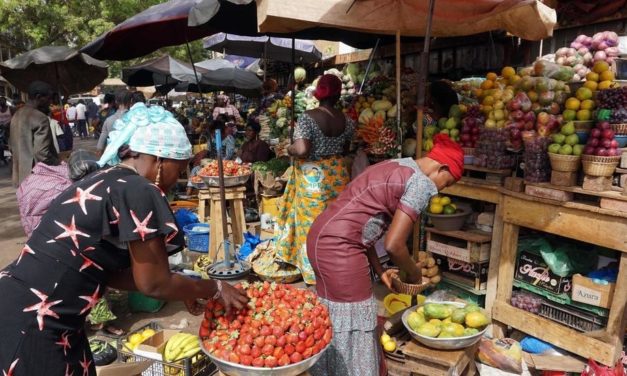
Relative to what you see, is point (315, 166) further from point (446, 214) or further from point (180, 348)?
point (180, 348)

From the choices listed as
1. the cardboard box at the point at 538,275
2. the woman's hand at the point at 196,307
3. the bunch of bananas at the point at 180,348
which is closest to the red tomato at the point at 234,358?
the woman's hand at the point at 196,307

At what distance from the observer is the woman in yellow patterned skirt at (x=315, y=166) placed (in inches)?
167

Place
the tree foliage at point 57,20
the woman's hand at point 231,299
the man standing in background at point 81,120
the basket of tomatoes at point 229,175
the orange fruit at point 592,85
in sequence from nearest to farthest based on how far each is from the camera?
the woman's hand at point 231,299 < the orange fruit at point 592,85 < the basket of tomatoes at point 229,175 < the tree foliage at point 57,20 < the man standing in background at point 81,120

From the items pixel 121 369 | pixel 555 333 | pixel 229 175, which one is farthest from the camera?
pixel 229 175

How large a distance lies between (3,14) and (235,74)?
38.4ft

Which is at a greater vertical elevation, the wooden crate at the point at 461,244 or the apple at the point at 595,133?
the apple at the point at 595,133

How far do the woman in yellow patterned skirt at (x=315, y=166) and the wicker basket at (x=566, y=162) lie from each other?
1.91 metres

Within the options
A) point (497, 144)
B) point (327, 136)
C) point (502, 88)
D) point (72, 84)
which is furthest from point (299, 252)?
point (72, 84)

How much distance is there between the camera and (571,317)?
338 centimetres

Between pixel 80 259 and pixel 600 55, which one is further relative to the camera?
pixel 600 55

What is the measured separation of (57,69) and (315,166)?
6258mm

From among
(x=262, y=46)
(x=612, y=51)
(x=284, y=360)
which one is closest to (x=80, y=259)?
(x=284, y=360)

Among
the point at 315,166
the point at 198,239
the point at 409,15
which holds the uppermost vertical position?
the point at 409,15

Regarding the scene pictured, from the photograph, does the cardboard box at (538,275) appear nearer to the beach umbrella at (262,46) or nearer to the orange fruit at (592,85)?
the orange fruit at (592,85)
